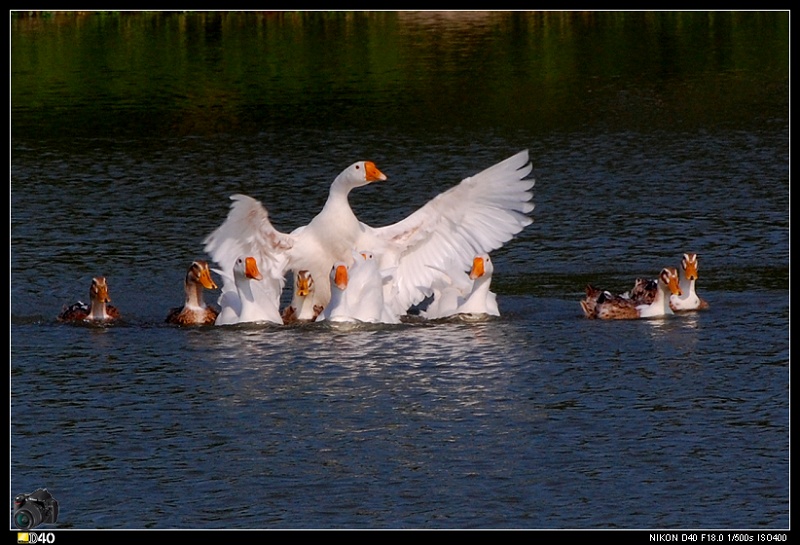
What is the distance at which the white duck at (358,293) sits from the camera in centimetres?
1692

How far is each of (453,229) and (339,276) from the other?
159cm

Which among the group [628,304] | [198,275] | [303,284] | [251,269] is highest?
[251,269]

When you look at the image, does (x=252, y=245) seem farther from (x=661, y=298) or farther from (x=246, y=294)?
(x=661, y=298)

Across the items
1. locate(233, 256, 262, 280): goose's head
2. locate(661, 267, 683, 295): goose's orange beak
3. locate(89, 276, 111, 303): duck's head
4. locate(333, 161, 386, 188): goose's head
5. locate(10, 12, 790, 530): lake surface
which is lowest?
locate(10, 12, 790, 530): lake surface

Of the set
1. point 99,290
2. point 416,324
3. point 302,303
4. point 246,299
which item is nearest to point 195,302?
point 246,299

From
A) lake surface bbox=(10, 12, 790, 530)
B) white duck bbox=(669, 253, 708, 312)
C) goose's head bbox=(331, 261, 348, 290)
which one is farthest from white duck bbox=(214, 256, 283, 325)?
white duck bbox=(669, 253, 708, 312)

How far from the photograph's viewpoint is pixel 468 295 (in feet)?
57.6

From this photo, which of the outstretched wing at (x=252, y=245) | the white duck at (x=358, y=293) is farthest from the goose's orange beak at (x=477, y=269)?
the outstretched wing at (x=252, y=245)

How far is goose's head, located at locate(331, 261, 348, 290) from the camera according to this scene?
16.8 m

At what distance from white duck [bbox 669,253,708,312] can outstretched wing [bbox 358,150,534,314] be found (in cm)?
167

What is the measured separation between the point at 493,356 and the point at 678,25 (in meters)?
32.6

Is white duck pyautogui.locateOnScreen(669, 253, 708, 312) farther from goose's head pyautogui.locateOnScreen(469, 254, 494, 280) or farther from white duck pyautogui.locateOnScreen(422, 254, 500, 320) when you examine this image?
goose's head pyautogui.locateOnScreen(469, 254, 494, 280)

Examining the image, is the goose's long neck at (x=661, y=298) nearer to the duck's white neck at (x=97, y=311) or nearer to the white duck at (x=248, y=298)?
the white duck at (x=248, y=298)

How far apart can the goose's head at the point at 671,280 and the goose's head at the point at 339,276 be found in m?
3.21
